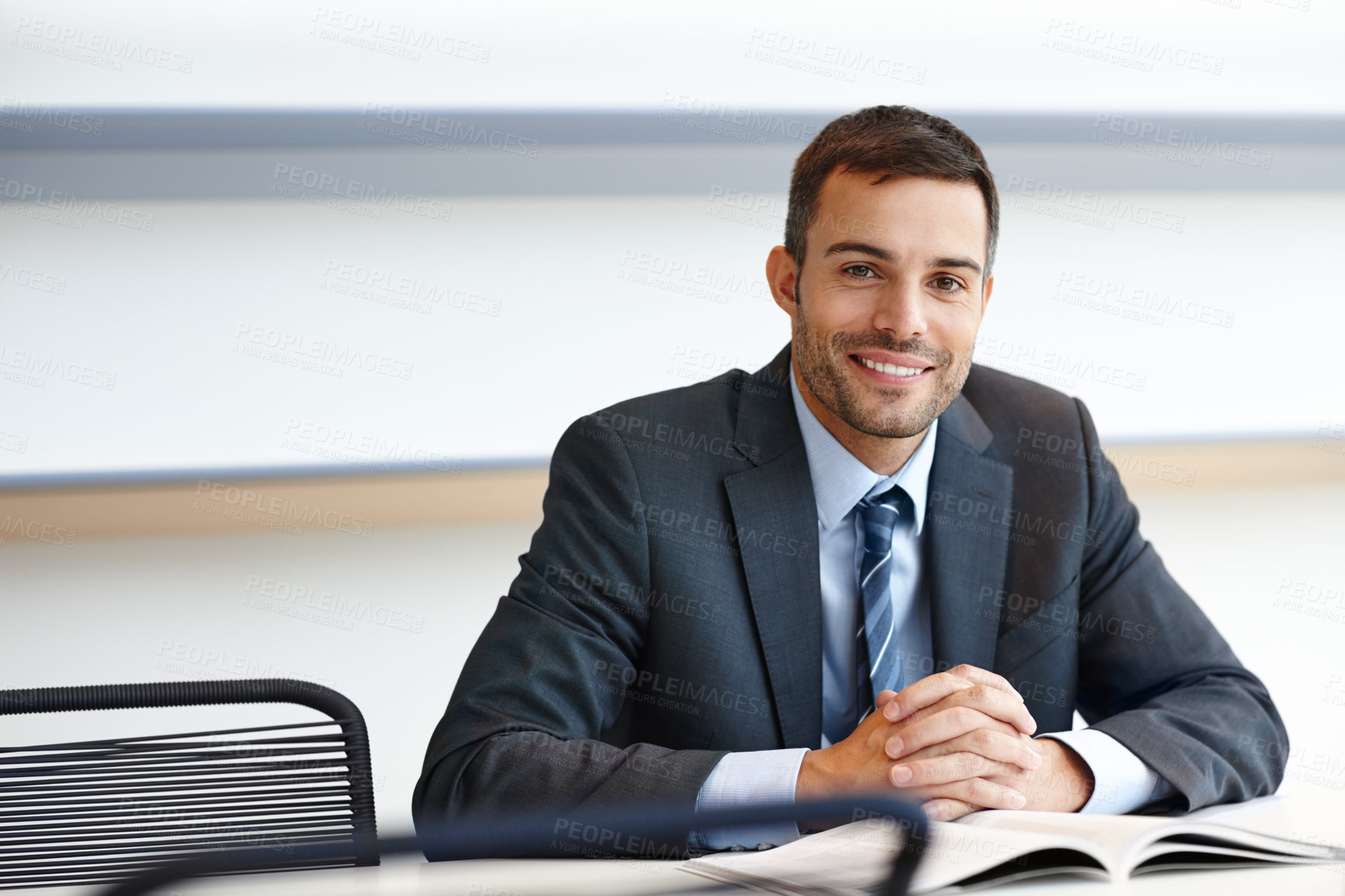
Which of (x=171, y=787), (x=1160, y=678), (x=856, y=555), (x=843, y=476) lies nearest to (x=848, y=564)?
(x=856, y=555)

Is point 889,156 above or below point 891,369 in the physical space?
above

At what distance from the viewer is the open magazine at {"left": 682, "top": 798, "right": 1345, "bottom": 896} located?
812mm

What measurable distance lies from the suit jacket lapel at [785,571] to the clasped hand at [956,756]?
22 centimetres

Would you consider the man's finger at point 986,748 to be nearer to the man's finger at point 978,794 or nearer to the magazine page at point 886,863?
the man's finger at point 978,794

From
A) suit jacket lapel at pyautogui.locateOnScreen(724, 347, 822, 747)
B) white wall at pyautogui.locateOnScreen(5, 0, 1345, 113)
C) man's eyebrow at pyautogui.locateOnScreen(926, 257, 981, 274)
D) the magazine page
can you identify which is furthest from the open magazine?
white wall at pyautogui.locateOnScreen(5, 0, 1345, 113)

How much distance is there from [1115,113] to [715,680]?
5.06 feet

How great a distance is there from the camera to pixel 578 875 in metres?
0.88

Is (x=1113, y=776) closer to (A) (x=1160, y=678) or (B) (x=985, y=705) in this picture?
(B) (x=985, y=705)

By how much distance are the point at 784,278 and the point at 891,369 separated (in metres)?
0.26

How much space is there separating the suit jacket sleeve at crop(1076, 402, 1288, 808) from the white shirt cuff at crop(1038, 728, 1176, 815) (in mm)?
17

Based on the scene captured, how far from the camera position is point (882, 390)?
4.91 ft

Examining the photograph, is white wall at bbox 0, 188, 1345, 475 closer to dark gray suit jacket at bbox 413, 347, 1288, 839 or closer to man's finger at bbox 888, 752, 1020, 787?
dark gray suit jacket at bbox 413, 347, 1288, 839

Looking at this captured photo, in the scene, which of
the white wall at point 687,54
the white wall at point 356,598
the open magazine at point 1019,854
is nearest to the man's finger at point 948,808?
the open magazine at point 1019,854

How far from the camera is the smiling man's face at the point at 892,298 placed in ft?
4.84
